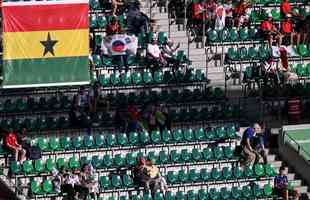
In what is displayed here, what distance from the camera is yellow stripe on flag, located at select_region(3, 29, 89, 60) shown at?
38781mm

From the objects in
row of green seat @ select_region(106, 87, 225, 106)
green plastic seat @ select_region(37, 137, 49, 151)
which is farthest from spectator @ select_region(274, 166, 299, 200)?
green plastic seat @ select_region(37, 137, 49, 151)

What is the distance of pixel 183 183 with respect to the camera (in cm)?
3931

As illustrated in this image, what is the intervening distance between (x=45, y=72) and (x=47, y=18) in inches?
58.4

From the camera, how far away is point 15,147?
127 feet

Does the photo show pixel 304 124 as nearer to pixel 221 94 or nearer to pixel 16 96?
pixel 221 94

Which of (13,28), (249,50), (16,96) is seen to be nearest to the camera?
(13,28)

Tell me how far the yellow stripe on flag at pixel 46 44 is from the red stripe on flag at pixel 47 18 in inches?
5.4

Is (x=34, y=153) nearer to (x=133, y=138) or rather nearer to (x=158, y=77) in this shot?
(x=133, y=138)

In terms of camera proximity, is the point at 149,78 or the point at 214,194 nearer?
the point at 214,194

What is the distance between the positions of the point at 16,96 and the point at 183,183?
552 cm

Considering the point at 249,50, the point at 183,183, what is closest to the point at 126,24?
the point at 249,50

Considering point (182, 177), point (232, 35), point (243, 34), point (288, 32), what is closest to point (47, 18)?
point (182, 177)

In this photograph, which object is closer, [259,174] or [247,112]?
[259,174]

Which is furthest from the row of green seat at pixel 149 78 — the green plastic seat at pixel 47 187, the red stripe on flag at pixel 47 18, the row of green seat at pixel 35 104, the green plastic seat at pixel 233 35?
the green plastic seat at pixel 47 187
